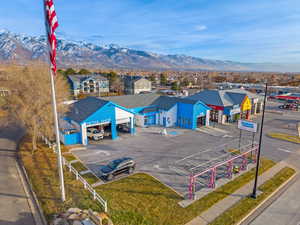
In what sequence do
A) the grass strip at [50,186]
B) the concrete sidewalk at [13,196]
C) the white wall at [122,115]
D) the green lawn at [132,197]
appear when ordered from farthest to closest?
the white wall at [122,115] < the grass strip at [50,186] < the green lawn at [132,197] < the concrete sidewalk at [13,196]

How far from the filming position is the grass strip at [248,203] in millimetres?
11688

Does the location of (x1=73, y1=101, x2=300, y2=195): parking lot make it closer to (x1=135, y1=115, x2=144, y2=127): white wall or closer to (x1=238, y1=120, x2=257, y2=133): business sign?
(x1=135, y1=115, x2=144, y2=127): white wall

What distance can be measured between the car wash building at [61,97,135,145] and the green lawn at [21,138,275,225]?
249 inches

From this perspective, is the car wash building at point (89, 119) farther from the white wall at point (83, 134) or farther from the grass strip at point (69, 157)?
the grass strip at point (69, 157)

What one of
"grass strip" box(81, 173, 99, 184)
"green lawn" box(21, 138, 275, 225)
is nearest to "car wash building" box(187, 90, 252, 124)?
"green lawn" box(21, 138, 275, 225)

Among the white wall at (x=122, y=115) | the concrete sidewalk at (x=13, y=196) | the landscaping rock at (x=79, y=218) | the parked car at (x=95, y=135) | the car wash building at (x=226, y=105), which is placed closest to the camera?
the landscaping rock at (x=79, y=218)

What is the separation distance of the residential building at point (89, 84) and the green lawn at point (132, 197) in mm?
49677

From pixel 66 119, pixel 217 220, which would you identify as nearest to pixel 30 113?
pixel 66 119

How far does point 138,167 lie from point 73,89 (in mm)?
52498

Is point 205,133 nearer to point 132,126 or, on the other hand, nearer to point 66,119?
point 132,126

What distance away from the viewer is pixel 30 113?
19297mm

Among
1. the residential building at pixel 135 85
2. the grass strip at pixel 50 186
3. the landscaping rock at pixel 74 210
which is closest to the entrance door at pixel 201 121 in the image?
the grass strip at pixel 50 186

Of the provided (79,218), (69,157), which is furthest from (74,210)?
(69,157)

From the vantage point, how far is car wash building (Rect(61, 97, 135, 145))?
2381 centimetres
